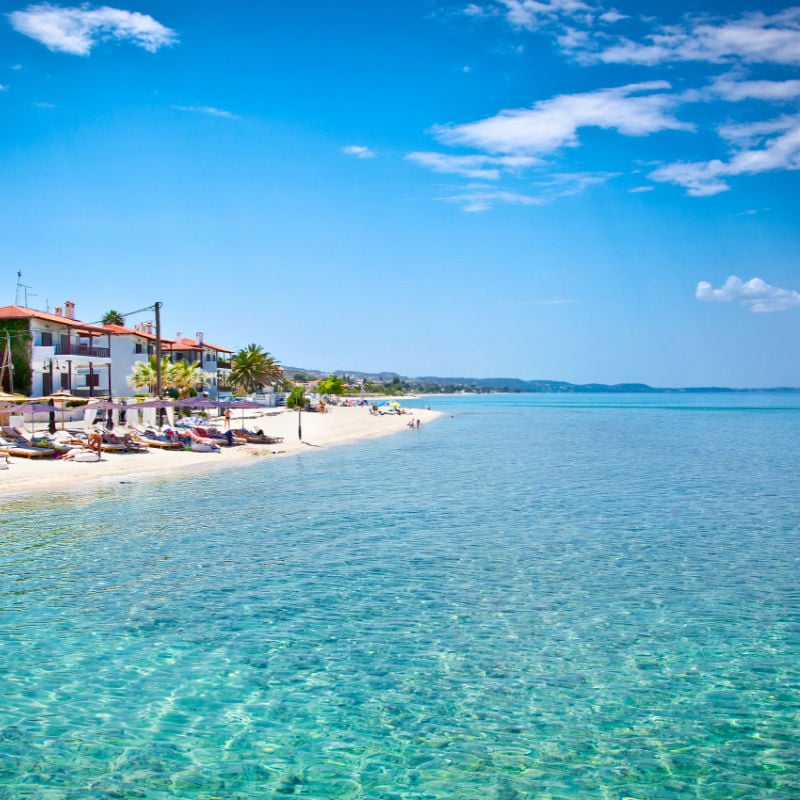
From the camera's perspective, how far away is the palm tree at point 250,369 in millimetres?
99812

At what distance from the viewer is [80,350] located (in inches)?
2240

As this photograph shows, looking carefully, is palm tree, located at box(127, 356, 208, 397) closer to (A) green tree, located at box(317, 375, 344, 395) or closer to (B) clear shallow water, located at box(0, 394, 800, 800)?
(B) clear shallow water, located at box(0, 394, 800, 800)

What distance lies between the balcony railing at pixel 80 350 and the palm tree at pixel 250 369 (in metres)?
38.5

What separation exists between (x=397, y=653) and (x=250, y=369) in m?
91.0

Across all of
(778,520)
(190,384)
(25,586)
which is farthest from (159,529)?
(190,384)

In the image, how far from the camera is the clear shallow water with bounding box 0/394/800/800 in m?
8.12

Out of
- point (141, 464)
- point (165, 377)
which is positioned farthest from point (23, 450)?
point (165, 377)

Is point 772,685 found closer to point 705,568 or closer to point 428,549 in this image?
point 705,568

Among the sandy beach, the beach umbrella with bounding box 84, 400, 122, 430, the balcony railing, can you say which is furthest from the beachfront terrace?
the sandy beach

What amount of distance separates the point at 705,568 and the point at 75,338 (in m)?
52.8

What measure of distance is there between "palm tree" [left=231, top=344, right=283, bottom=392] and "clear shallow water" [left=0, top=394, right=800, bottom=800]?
76.7 meters

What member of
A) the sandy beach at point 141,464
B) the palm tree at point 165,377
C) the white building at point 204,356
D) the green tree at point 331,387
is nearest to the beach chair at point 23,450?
the sandy beach at point 141,464

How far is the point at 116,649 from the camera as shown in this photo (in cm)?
1152

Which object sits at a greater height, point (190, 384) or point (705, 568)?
point (190, 384)
